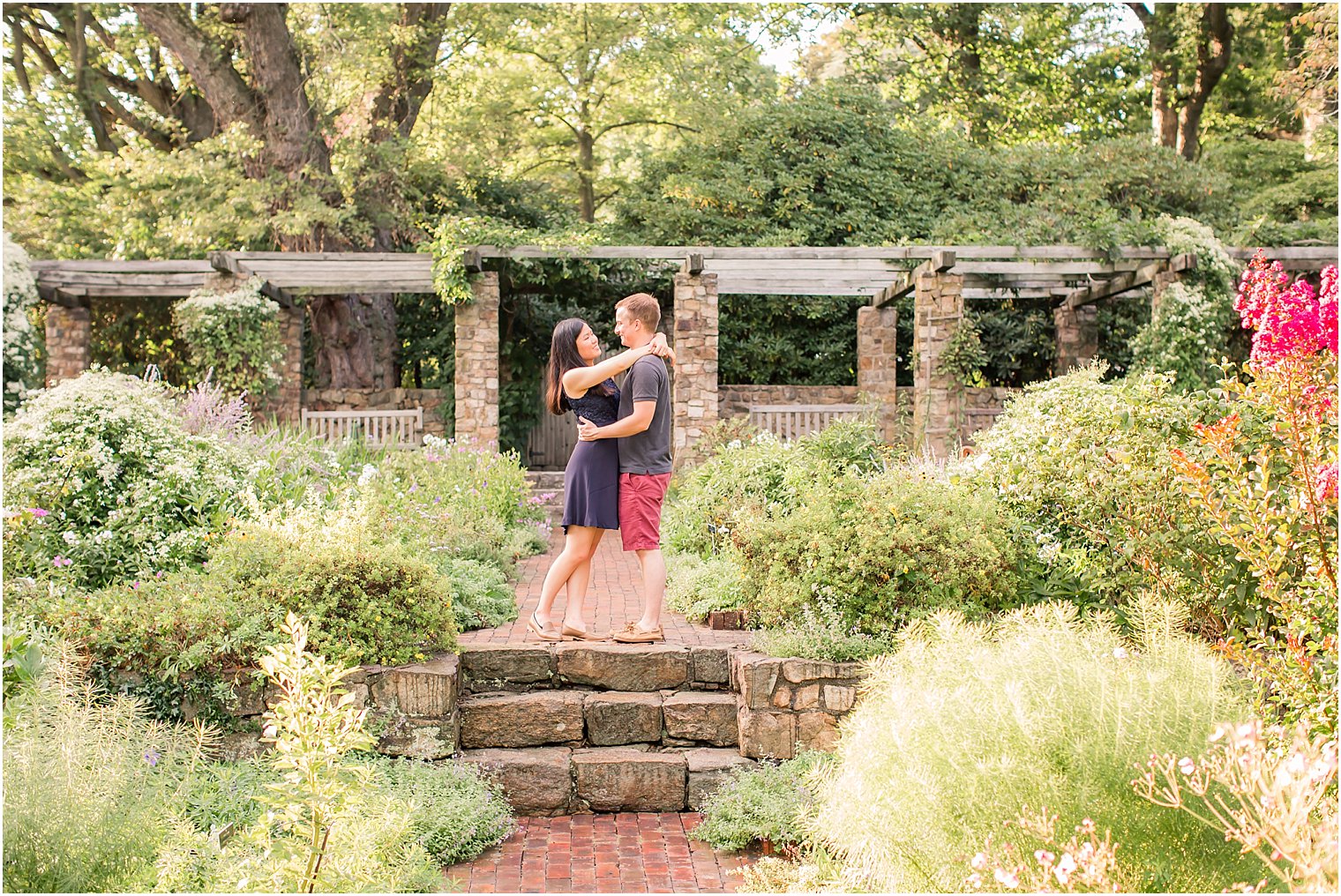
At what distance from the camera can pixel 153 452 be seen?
19.3ft

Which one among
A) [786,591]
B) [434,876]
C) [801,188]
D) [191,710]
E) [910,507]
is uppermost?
[801,188]

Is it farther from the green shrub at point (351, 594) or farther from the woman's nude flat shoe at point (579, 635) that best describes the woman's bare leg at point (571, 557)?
the green shrub at point (351, 594)

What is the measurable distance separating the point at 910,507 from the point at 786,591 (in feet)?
2.37

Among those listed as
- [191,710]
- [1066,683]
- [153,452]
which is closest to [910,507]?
[1066,683]

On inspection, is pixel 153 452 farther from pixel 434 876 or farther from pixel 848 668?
pixel 848 668

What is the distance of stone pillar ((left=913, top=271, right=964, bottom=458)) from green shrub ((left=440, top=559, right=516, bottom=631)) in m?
7.17

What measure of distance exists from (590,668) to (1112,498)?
2.51 meters

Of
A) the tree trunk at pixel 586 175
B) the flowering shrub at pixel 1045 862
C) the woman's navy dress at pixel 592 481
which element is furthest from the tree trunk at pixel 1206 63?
the flowering shrub at pixel 1045 862

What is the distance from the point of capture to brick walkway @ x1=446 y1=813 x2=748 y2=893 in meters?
3.74

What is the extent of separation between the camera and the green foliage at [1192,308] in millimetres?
12445

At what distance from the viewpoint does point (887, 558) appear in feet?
15.8

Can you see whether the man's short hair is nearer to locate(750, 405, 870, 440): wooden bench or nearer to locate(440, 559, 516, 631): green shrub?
locate(440, 559, 516, 631): green shrub

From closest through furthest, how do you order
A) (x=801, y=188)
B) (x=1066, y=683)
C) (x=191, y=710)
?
(x=1066, y=683), (x=191, y=710), (x=801, y=188)

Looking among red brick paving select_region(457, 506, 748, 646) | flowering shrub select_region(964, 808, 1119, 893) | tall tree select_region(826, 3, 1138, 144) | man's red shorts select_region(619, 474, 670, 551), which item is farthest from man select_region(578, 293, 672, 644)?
tall tree select_region(826, 3, 1138, 144)
